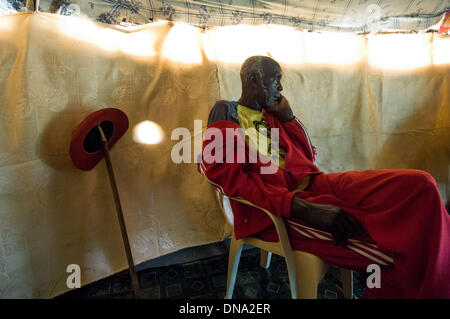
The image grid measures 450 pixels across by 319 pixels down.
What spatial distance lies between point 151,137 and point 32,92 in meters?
0.65

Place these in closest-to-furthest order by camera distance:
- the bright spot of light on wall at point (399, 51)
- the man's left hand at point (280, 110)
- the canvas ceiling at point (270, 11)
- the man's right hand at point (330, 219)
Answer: the man's right hand at point (330, 219), the man's left hand at point (280, 110), the canvas ceiling at point (270, 11), the bright spot of light on wall at point (399, 51)

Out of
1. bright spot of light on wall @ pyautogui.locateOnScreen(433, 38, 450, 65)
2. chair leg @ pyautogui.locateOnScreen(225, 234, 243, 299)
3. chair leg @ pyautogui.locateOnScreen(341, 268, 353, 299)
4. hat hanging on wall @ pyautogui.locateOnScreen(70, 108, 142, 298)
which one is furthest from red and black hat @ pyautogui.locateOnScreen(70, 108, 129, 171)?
bright spot of light on wall @ pyautogui.locateOnScreen(433, 38, 450, 65)

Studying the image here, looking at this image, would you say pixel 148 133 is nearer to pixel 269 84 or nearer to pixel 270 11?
pixel 269 84

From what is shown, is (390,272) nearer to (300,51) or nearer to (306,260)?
(306,260)

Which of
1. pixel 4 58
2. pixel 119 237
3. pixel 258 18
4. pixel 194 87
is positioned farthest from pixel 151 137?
pixel 258 18

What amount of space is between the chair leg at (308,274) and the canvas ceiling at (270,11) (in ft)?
5.14

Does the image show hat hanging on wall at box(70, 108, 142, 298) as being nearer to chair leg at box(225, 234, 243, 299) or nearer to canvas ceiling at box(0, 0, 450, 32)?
chair leg at box(225, 234, 243, 299)

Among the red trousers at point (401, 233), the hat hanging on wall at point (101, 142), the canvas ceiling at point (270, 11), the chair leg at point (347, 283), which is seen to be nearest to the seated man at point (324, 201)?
the red trousers at point (401, 233)

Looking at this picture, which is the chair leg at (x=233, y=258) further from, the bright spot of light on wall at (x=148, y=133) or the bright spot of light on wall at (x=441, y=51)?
the bright spot of light on wall at (x=441, y=51)

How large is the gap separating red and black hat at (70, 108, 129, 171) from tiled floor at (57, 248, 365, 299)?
722 millimetres

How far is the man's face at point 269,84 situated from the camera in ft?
4.20

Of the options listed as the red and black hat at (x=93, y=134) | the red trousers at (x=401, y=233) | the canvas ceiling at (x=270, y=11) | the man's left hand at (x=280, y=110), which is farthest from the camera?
the canvas ceiling at (x=270, y=11)
